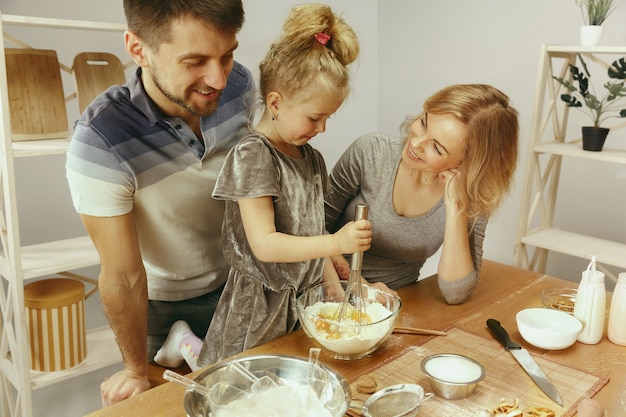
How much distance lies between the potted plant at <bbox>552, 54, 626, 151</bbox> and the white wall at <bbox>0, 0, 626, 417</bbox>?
0.16m

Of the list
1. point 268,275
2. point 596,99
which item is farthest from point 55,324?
point 596,99

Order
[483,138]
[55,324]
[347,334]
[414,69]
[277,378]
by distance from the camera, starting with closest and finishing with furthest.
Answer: [277,378] → [347,334] → [483,138] → [55,324] → [414,69]

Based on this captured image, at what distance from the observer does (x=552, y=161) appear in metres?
2.55

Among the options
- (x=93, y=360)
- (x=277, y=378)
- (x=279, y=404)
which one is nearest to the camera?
(x=279, y=404)

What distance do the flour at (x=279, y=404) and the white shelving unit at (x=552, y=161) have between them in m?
1.64

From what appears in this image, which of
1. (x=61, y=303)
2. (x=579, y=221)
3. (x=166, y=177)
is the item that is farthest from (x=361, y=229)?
(x=579, y=221)

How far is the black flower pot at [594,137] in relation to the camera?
7.51 feet

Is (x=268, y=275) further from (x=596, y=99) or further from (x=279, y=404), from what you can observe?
(x=596, y=99)

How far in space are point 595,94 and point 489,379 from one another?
1.78 m

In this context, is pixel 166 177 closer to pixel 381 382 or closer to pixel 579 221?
pixel 381 382

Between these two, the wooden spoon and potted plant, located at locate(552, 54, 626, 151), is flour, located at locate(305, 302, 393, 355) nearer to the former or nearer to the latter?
the wooden spoon

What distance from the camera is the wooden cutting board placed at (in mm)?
1076

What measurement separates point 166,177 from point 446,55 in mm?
2034

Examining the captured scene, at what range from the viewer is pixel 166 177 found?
56.3 inches
